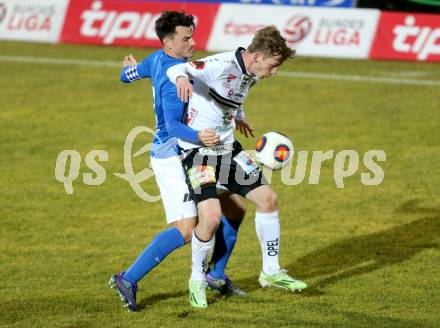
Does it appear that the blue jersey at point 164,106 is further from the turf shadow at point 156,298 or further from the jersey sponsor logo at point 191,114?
the turf shadow at point 156,298

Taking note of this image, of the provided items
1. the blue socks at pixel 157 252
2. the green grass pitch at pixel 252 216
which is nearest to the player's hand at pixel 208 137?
the blue socks at pixel 157 252

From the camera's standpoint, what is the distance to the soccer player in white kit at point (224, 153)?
768 centimetres

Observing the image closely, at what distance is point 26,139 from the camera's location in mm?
15078

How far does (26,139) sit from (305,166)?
465 cm

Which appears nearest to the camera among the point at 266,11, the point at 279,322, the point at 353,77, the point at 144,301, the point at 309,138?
the point at 279,322

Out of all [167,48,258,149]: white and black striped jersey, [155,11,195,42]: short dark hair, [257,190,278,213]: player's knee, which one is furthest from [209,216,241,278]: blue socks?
[155,11,195,42]: short dark hair

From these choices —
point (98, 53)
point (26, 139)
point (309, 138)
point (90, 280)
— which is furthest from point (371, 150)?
point (98, 53)

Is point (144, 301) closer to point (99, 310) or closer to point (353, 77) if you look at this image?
point (99, 310)

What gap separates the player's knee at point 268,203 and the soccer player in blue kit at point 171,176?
0.36m

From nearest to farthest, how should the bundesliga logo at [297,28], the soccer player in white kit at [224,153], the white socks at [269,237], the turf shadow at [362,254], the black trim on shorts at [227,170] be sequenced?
the soccer player in white kit at [224,153] → the black trim on shorts at [227,170] → the white socks at [269,237] → the turf shadow at [362,254] → the bundesliga logo at [297,28]

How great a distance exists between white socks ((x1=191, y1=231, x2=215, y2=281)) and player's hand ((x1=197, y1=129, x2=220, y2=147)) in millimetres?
856

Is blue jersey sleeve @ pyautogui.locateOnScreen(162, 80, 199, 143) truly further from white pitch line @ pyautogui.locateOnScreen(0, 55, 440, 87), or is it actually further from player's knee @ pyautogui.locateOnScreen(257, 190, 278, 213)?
white pitch line @ pyautogui.locateOnScreen(0, 55, 440, 87)

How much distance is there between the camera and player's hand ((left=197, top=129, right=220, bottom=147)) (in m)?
7.43

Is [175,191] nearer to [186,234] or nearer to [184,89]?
[186,234]
